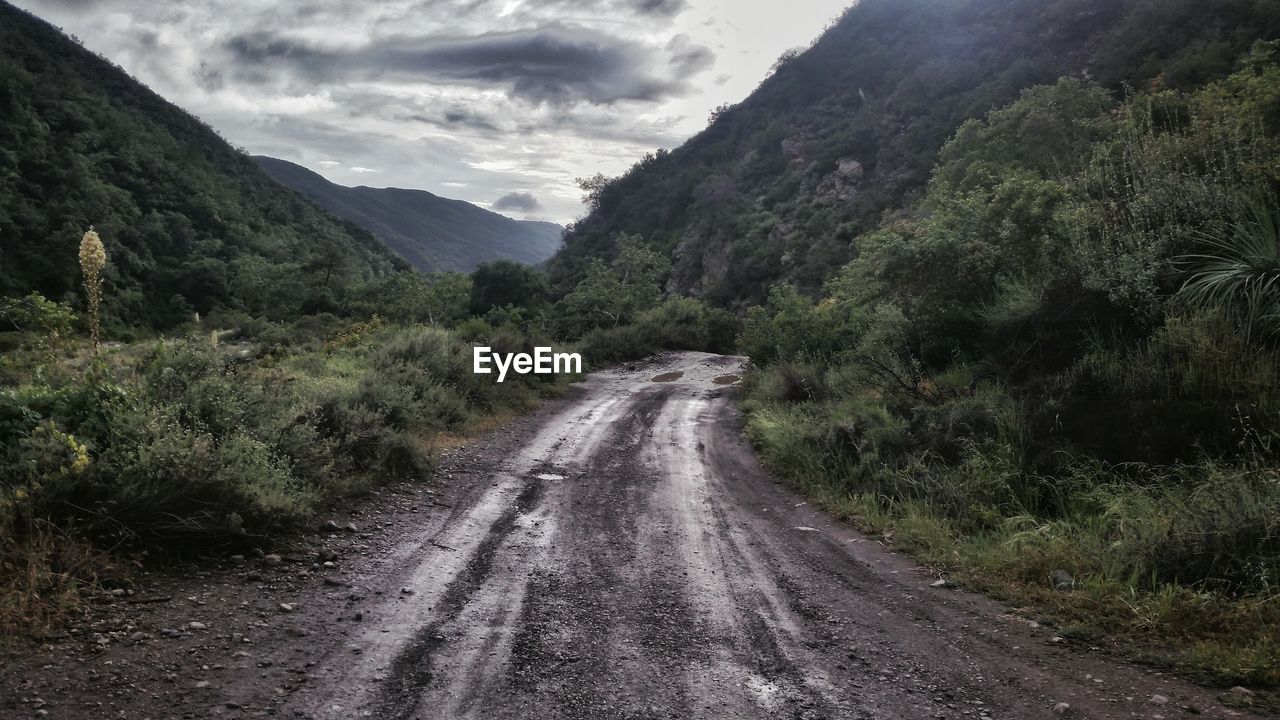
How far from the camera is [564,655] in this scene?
383cm

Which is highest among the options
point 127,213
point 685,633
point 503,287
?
point 127,213

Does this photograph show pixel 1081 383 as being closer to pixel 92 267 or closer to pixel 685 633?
pixel 685 633

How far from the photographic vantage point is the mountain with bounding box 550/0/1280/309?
3622 cm

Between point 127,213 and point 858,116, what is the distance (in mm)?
70768

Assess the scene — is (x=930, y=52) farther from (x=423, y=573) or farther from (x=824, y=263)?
(x=423, y=573)

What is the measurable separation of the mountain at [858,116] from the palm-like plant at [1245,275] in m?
20.3

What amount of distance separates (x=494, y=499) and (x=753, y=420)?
19.6 feet

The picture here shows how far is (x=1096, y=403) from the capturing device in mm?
6832

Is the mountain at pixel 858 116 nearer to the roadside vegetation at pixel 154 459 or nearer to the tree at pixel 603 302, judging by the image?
the tree at pixel 603 302

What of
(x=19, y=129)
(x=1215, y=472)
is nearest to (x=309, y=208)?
(x=19, y=129)

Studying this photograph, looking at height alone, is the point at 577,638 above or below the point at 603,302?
below

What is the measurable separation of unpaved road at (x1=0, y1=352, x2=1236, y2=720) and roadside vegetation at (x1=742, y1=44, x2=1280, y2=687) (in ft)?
2.06

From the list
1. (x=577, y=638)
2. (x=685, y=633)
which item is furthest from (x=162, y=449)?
(x=685, y=633)

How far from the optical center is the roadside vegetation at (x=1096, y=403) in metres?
4.41
